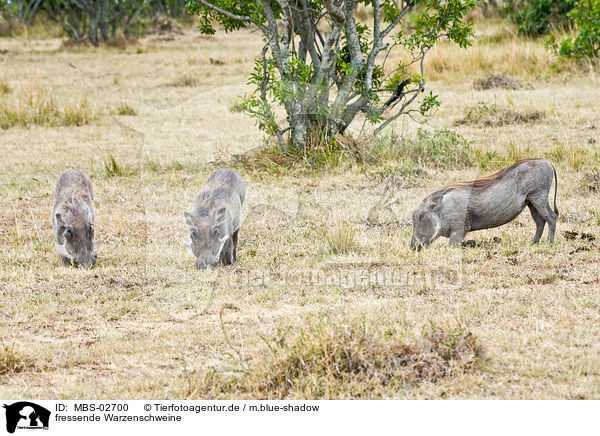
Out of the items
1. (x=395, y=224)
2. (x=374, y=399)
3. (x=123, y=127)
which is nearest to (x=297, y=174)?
(x=395, y=224)

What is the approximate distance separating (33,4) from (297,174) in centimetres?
2410

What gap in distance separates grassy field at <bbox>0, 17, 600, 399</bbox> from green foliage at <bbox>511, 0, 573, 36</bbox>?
5.17 m

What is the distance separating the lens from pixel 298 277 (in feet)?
18.7

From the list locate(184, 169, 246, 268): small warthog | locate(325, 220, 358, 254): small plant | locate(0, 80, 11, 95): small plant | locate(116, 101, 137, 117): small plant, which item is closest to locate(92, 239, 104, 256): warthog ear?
locate(184, 169, 246, 268): small warthog

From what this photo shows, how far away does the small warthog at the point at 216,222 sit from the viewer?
579 cm

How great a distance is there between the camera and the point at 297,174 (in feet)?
29.6

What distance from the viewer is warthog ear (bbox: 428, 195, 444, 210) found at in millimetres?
6151

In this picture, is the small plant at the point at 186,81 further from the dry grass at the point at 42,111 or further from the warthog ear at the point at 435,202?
the warthog ear at the point at 435,202

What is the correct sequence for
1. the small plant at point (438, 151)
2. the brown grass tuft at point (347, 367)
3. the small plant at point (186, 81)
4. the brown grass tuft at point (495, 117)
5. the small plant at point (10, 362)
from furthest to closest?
the small plant at point (186, 81) → the brown grass tuft at point (495, 117) → the small plant at point (438, 151) → the small plant at point (10, 362) → the brown grass tuft at point (347, 367)

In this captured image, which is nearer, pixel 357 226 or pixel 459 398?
pixel 459 398

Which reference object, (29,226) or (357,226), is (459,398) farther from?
(29,226)
